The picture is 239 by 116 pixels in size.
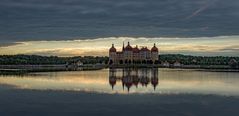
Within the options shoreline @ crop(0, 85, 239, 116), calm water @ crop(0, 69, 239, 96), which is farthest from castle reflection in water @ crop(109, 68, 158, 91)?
shoreline @ crop(0, 85, 239, 116)

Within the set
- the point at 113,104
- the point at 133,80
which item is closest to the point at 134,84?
the point at 133,80

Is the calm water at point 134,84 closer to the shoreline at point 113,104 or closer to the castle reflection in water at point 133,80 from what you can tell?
the castle reflection in water at point 133,80

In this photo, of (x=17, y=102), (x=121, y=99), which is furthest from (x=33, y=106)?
(x=121, y=99)

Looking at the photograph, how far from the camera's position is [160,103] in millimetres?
36406

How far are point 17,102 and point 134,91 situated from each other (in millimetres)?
13801

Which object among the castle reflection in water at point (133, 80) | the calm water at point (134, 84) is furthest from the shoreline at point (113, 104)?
the castle reflection in water at point (133, 80)

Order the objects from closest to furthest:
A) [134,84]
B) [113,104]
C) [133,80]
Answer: [113,104] → [134,84] → [133,80]

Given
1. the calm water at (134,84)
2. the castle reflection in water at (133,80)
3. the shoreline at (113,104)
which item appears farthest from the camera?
the castle reflection in water at (133,80)

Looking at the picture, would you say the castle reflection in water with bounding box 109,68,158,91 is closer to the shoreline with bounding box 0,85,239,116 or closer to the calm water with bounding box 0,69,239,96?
the calm water with bounding box 0,69,239,96

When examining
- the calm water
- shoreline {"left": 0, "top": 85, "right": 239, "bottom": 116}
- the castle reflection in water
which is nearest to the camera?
shoreline {"left": 0, "top": 85, "right": 239, "bottom": 116}

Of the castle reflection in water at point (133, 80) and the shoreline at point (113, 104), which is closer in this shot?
the shoreline at point (113, 104)

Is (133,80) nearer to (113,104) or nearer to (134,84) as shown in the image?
(134,84)

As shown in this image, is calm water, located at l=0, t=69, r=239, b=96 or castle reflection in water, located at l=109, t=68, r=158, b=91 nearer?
calm water, located at l=0, t=69, r=239, b=96

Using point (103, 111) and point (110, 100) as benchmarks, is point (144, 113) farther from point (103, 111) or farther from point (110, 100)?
point (110, 100)
